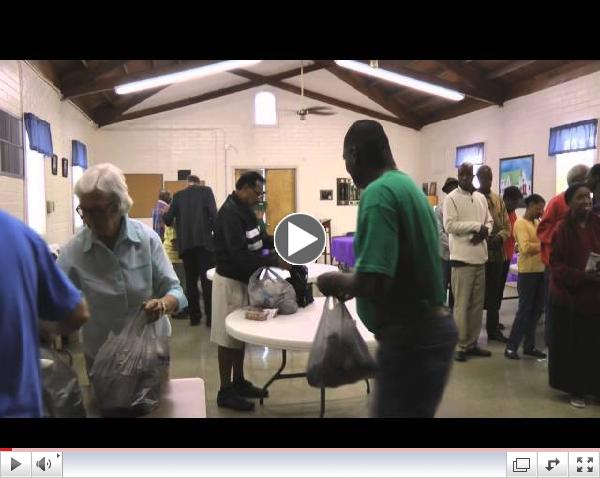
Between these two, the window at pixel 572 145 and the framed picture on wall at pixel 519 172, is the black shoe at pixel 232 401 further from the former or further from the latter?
the framed picture on wall at pixel 519 172

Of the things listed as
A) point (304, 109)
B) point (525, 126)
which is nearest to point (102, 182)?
A: point (525, 126)

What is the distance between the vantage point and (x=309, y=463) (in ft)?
3.30

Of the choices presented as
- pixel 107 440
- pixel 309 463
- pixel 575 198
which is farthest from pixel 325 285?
pixel 575 198

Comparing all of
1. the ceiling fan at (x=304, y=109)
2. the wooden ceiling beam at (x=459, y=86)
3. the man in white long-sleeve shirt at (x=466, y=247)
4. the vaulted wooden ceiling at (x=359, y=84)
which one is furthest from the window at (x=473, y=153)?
the man in white long-sleeve shirt at (x=466, y=247)

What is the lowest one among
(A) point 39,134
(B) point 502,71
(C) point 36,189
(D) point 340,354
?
(D) point 340,354

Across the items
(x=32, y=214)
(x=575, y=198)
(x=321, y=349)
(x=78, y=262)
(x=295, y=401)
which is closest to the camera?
(x=321, y=349)

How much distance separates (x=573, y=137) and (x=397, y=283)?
4715mm

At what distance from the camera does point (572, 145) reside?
502 cm

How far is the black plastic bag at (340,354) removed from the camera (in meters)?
1.28

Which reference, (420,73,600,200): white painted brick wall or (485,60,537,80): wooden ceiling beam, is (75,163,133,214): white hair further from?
(485,60,537,80): wooden ceiling beam

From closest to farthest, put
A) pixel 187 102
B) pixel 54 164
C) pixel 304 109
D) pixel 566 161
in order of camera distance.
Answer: pixel 54 164
pixel 566 161
pixel 304 109
pixel 187 102

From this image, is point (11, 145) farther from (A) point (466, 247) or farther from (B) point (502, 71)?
(B) point (502, 71)
